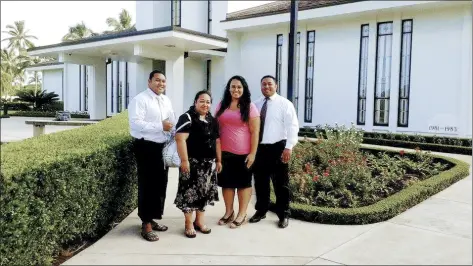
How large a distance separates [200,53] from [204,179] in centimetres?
1689

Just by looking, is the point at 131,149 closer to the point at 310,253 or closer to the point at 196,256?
the point at 196,256

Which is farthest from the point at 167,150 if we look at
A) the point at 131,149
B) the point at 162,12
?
the point at 162,12

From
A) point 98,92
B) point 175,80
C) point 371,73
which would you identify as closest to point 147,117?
point 175,80

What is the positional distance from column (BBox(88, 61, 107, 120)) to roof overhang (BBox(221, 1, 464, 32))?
25.8ft

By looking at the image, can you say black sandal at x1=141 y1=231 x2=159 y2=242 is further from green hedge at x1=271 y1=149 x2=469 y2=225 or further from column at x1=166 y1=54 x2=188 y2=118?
column at x1=166 y1=54 x2=188 y2=118

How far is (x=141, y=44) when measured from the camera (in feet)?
57.2

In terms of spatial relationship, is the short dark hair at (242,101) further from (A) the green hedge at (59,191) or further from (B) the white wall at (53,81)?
(B) the white wall at (53,81)

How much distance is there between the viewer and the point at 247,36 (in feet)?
71.1

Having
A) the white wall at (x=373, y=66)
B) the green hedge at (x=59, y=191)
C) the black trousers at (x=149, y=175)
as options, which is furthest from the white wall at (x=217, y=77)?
the black trousers at (x=149, y=175)

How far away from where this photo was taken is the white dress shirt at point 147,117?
456 centimetres

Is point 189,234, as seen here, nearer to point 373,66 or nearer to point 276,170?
point 276,170

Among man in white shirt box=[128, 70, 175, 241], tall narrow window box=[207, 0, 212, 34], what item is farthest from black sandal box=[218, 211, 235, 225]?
tall narrow window box=[207, 0, 212, 34]

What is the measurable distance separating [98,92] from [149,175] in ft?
70.4

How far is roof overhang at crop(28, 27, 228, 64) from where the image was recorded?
16203mm
